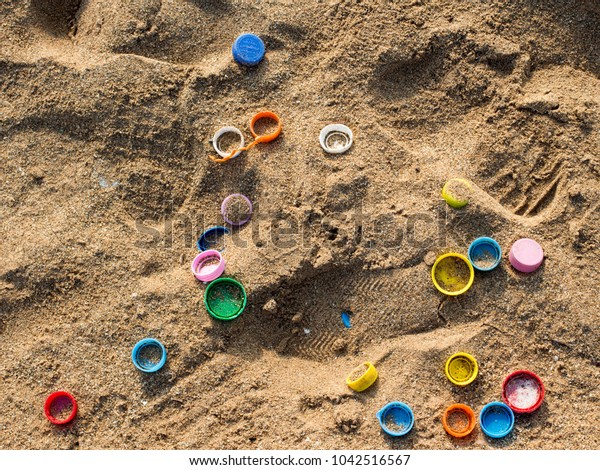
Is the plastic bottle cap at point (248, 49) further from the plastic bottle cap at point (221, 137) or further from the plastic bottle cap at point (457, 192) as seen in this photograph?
the plastic bottle cap at point (457, 192)

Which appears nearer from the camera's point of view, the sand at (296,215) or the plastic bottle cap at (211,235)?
the sand at (296,215)

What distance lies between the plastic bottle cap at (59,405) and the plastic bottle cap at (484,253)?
6.06ft

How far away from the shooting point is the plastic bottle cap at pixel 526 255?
284cm

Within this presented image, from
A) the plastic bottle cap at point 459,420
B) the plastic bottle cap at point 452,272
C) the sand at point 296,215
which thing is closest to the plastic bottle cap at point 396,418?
the sand at point 296,215

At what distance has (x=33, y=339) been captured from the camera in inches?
114

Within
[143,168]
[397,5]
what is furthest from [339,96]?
[143,168]

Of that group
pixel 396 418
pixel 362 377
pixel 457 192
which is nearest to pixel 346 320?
pixel 362 377

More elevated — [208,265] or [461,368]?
[208,265]

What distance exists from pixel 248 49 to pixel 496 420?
6.57 feet

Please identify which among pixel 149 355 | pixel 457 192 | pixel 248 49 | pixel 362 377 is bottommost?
pixel 149 355

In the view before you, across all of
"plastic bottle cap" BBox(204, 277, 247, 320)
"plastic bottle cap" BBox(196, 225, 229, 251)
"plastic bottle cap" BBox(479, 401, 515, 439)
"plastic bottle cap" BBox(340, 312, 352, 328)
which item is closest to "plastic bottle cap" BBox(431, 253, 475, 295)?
"plastic bottle cap" BBox(340, 312, 352, 328)

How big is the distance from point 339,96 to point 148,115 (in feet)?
2.96

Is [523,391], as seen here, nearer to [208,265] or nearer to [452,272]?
[452,272]

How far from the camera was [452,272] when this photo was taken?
2.90 meters
